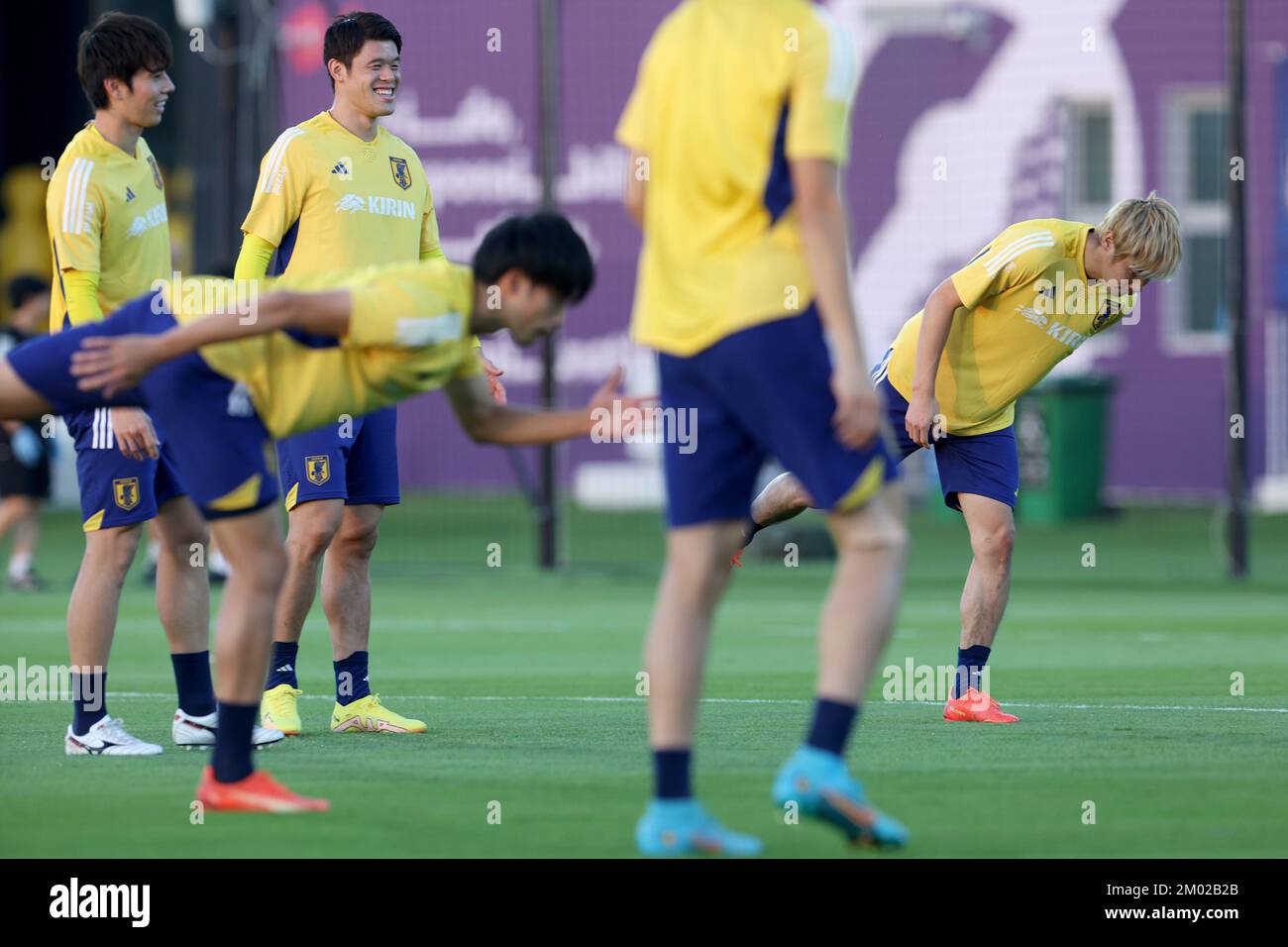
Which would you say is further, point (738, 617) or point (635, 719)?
point (738, 617)

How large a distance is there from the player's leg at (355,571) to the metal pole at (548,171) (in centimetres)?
819

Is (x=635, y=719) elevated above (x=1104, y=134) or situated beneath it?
situated beneath

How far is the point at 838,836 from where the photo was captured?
213 inches

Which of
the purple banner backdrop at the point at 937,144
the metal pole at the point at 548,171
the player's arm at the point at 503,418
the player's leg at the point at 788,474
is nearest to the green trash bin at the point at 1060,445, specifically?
the purple banner backdrop at the point at 937,144

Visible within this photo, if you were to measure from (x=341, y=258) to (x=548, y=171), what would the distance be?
8665mm

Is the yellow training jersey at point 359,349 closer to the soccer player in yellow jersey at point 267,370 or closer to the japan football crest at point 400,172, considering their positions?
the soccer player in yellow jersey at point 267,370

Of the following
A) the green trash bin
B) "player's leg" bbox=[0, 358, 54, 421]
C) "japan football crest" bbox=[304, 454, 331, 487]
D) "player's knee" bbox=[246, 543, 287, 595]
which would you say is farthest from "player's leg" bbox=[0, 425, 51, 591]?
"player's knee" bbox=[246, 543, 287, 595]

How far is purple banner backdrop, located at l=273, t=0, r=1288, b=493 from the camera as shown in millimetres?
21547

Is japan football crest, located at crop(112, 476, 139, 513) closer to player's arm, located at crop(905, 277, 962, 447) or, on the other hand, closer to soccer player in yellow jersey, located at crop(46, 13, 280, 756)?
soccer player in yellow jersey, located at crop(46, 13, 280, 756)

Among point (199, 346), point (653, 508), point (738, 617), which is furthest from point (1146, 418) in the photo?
point (199, 346)
